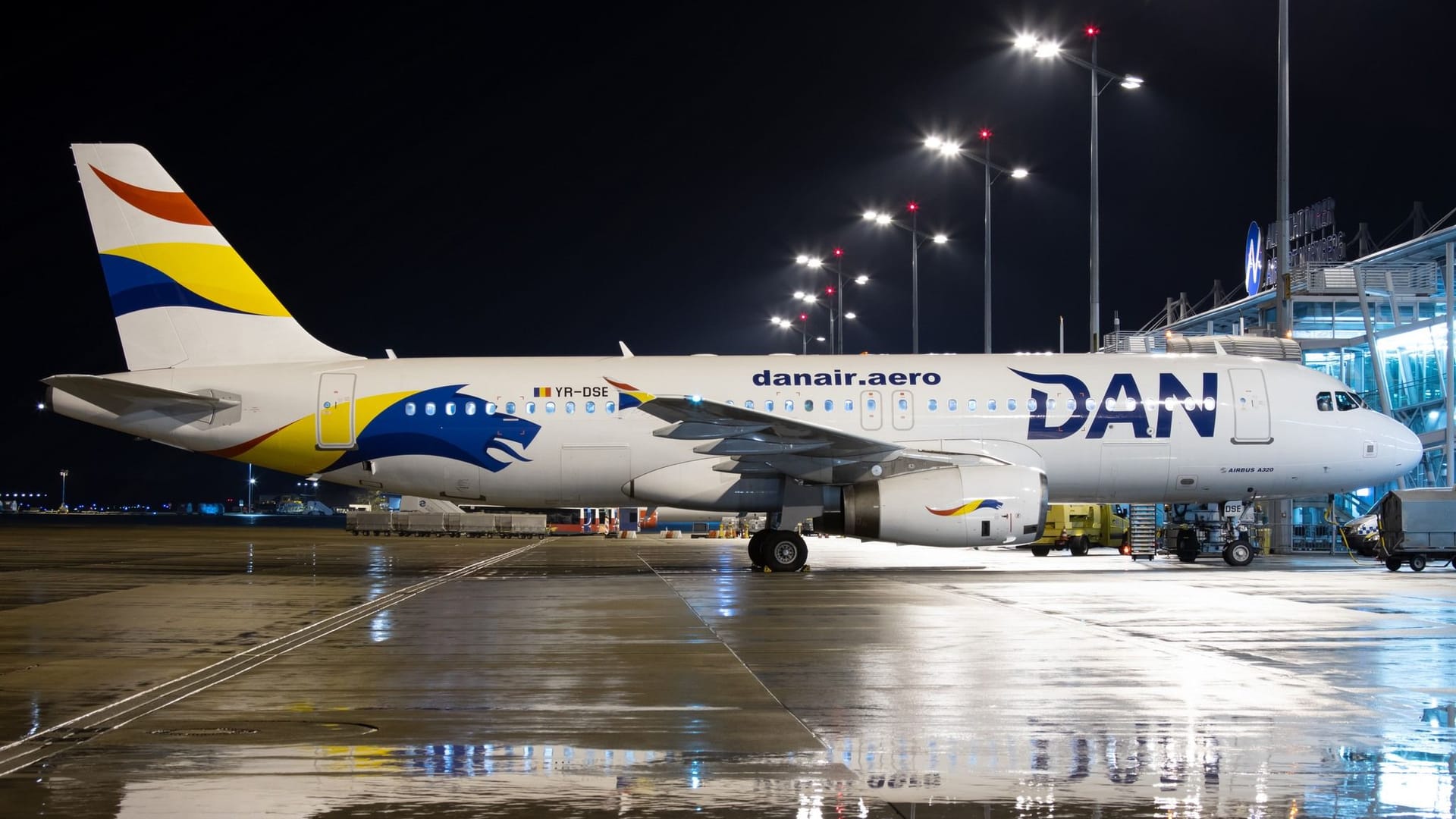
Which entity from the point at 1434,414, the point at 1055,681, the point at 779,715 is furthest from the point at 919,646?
the point at 1434,414

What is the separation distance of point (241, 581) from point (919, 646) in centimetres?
1508

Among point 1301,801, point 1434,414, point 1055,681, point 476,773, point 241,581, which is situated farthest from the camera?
point 1434,414

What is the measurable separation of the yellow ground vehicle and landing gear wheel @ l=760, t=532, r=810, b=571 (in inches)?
510

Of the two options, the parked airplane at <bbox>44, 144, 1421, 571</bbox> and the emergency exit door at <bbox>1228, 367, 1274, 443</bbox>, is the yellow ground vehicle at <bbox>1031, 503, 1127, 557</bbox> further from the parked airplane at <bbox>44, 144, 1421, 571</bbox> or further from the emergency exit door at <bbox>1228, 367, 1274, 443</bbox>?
the emergency exit door at <bbox>1228, 367, 1274, 443</bbox>

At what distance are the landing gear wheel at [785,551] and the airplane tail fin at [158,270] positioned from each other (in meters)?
10.2

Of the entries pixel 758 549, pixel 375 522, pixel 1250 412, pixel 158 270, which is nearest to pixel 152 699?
pixel 758 549

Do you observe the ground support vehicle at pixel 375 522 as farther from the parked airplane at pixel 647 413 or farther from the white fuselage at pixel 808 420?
the white fuselage at pixel 808 420

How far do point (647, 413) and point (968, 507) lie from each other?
6.10 metres

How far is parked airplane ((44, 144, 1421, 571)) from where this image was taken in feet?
82.9

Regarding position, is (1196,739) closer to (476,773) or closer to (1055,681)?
(1055,681)

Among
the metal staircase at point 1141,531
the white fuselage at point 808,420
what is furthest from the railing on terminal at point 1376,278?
the white fuselage at point 808,420

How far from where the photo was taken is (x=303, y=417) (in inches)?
1022

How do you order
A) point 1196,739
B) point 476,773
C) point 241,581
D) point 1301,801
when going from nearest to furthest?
1. point 1301,801
2. point 476,773
3. point 1196,739
4. point 241,581

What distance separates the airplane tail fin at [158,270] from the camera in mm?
26312
